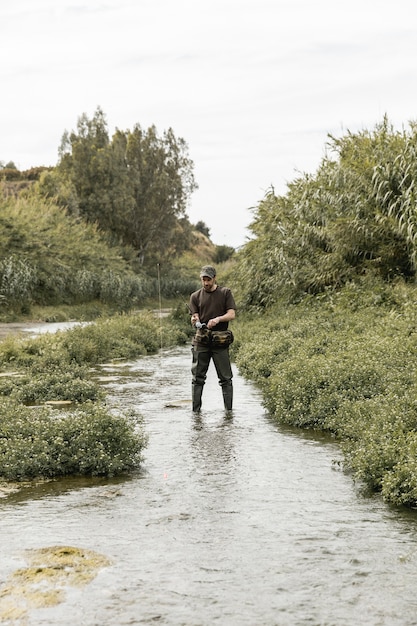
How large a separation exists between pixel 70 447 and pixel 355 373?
4275 millimetres

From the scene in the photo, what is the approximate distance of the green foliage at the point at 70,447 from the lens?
25.5 feet

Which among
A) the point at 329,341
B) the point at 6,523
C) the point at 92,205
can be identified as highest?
the point at 92,205

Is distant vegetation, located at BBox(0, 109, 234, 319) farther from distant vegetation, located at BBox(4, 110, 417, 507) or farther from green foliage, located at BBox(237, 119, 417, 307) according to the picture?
green foliage, located at BBox(237, 119, 417, 307)

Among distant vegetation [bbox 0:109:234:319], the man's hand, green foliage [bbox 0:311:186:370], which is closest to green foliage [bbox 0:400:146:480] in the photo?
the man's hand

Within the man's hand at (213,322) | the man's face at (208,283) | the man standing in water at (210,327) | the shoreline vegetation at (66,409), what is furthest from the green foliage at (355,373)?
the shoreline vegetation at (66,409)

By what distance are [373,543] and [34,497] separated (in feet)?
10.1

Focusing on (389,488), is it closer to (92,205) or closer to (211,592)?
(211,592)

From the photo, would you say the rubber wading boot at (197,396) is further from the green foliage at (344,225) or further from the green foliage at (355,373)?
the green foliage at (344,225)

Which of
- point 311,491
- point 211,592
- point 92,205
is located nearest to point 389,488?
→ point 311,491

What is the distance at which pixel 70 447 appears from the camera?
313 inches

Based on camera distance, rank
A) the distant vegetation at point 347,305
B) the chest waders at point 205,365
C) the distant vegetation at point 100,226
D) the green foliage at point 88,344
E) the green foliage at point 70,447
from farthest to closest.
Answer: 1. the distant vegetation at point 100,226
2. the green foliage at point 88,344
3. the chest waders at point 205,365
4. the distant vegetation at point 347,305
5. the green foliage at point 70,447

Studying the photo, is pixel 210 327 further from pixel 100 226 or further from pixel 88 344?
pixel 100 226

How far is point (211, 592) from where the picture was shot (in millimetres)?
4910

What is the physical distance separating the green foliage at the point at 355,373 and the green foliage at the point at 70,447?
7.53 feet
